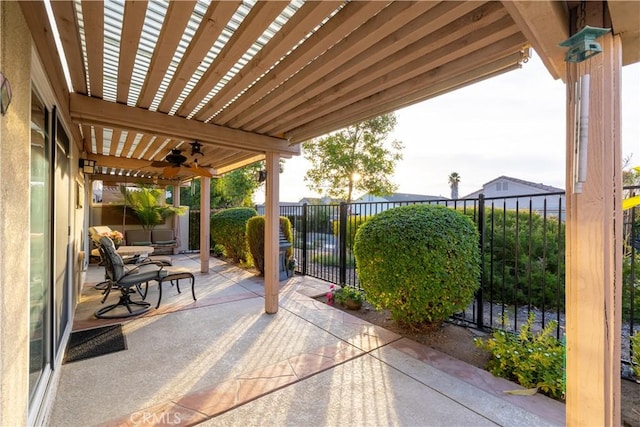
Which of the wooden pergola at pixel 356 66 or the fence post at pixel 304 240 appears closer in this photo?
the wooden pergola at pixel 356 66

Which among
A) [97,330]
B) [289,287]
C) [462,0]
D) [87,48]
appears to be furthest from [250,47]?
[289,287]

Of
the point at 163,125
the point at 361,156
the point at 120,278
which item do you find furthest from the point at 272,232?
the point at 361,156

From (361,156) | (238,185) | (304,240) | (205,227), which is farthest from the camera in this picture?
(238,185)

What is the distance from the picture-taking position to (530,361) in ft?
8.20

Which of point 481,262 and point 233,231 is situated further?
point 233,231

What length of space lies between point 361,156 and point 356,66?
925 cm

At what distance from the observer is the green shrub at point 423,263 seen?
3.18m

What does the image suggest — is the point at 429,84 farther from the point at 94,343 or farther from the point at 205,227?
the point at 205,227

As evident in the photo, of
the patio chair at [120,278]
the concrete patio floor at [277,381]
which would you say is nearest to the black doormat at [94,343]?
the concrete patio floor at [277,381]

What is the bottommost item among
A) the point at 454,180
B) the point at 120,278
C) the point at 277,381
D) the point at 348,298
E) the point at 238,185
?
the point at 277,381

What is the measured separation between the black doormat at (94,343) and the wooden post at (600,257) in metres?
3.84

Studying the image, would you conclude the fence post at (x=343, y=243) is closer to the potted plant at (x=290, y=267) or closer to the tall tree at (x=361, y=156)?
the potted plant at (x=290, y=267)

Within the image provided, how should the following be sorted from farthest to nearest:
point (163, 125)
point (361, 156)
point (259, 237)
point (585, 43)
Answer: point (361, 156)
point (259, 237)
point (163, 125)
point (585, 43)

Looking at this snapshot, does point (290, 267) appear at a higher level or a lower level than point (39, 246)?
lower
